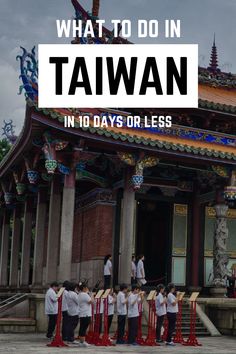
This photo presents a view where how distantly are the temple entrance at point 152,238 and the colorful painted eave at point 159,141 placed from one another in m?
3.25

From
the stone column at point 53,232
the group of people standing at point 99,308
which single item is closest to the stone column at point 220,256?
the group of people standing at point 99,308

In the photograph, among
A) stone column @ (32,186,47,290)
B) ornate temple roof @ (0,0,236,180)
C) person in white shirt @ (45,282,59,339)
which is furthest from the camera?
stone column @ (32,186,47,290)

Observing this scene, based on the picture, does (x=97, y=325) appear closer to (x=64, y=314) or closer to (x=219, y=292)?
(x=64, y=314)

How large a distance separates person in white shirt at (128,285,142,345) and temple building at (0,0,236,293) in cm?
293

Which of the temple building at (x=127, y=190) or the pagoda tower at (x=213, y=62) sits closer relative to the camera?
the temple building at (x=127, y=190)

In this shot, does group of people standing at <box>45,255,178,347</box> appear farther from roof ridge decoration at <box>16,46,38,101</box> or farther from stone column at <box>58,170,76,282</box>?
roof ridge decoration at <box>16,46,38,101</box>

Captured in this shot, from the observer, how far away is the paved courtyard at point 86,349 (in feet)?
38.8

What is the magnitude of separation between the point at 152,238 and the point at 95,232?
109 inches

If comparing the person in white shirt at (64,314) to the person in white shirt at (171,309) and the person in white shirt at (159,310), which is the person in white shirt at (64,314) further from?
→ the person in white shirt at (171,309)

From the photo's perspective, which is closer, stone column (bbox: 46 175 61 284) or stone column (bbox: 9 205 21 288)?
stone column (bbox: 46 175 61 284)

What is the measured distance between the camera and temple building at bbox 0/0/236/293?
16.5 metres

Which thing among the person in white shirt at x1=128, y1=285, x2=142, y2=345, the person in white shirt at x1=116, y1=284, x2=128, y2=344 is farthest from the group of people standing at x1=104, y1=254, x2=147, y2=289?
the person in white shirt at x1=128, y1=285, x2=142, y2=345

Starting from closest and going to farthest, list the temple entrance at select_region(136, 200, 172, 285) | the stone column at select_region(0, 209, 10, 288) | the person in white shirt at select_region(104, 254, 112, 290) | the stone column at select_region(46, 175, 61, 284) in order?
1. the stone column at select_region(46, 175, 61, 284)
2. the person in white shirt at select_region(104, 254, 112, 290)
3. the temple entrance at select_region(136, 200, 172, 285)
4. the stone column at select_region(0, 209, 10, 288)

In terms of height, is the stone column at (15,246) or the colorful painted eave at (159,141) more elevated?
the colorful painted eave at (159,141)
